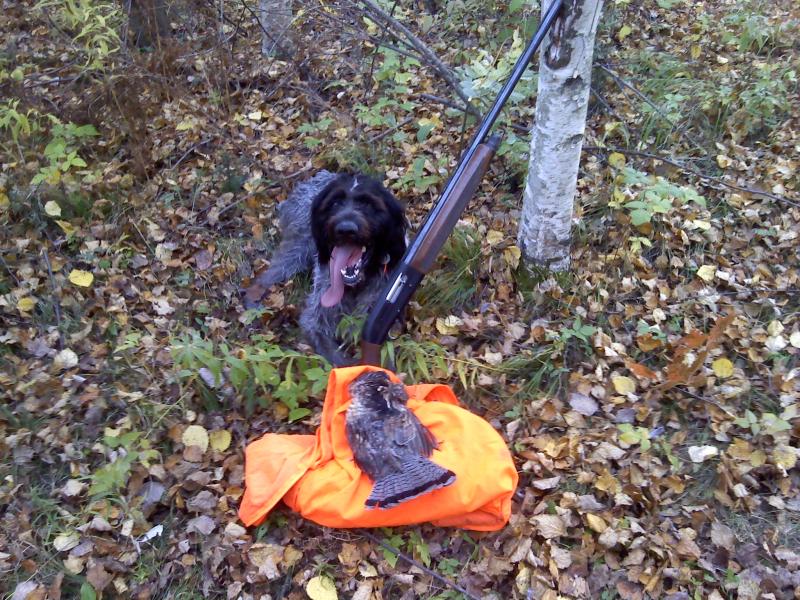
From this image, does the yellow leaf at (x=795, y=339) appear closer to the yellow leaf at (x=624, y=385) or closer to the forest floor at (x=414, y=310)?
the forest floor at (x=414, y=310)

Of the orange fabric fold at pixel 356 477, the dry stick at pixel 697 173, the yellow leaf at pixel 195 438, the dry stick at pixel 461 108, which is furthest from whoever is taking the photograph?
the dry stick at pixel 461 108

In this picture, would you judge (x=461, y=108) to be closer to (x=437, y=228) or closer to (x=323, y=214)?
(x=323, y=214)

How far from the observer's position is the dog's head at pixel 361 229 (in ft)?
14.0

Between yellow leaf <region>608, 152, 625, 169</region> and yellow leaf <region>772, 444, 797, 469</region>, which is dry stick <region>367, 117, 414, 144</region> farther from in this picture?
yellow leaf <region>772, 444, 797, 469</region>

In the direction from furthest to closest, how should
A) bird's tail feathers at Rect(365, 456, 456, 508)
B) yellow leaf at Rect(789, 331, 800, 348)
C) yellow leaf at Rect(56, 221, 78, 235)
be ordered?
yellow leaf at Rect(56, 221, 78, 235)
yellow leaf at Rect(789, 331, 800, 348)
bird's tail feathers at Rect(365, 456, 456, 508)

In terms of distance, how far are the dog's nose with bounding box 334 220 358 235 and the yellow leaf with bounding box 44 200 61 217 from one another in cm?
254

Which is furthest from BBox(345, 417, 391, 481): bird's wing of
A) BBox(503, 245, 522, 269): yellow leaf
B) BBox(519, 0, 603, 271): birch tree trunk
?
BBox(519, 0, 603, 271): birch tree trunk

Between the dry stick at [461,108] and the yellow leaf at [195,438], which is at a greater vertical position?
the dry stick at [461,108]

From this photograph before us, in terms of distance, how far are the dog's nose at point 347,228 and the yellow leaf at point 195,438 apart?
1.57 meters

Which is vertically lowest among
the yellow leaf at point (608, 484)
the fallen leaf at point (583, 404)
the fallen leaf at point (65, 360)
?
the fallen leaf at point (65, 360)

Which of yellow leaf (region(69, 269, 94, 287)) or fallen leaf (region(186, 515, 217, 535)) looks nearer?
fallen leaf (region(186, 515, 217, 535))

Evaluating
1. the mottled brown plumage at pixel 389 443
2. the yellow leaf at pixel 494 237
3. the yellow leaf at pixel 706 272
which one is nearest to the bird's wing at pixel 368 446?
the mottled brown plumage at pixel 389 443

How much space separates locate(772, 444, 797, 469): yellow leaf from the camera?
3.19 meters

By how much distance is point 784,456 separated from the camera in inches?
126
